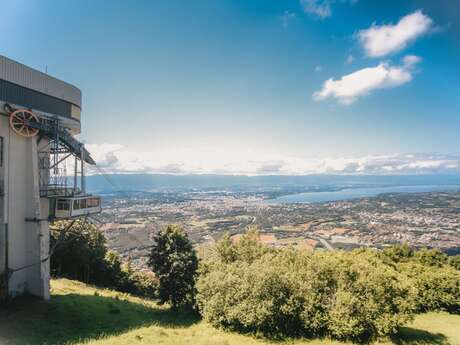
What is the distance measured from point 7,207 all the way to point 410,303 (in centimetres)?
2804

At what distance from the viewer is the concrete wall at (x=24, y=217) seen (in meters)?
21.0

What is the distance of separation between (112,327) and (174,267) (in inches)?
343

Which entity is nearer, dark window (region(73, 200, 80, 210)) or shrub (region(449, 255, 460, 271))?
dark window (region(73, 200, 80, 210))

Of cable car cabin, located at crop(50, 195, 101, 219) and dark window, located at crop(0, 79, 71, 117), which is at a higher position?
dark window, located at crop(0, 79, 71, 117)

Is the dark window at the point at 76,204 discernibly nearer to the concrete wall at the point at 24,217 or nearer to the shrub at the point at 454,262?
the concrete wall at the point at 24,217

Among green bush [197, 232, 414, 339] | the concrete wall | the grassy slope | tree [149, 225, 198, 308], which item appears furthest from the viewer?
tree [149, 225, 198, 308]

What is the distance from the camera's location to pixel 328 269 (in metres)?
20.3

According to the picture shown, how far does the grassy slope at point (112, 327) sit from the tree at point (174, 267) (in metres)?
1.61

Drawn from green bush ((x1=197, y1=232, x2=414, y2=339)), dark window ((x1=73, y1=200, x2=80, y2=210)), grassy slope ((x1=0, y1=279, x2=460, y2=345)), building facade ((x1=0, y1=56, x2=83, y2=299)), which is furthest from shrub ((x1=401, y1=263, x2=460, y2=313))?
building facade ((x1=0, y1=56, x2=83, y2=299))

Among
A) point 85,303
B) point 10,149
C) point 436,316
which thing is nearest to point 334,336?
point 436,316

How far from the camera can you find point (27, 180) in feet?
73.0

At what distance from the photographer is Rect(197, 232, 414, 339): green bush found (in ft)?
60.3

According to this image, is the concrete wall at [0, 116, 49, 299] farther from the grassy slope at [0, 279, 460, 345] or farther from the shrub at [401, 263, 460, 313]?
the shrub at [401, 263, 460, 313]

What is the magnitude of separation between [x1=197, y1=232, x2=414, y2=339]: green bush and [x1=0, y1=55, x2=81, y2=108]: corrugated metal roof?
66.4ft
